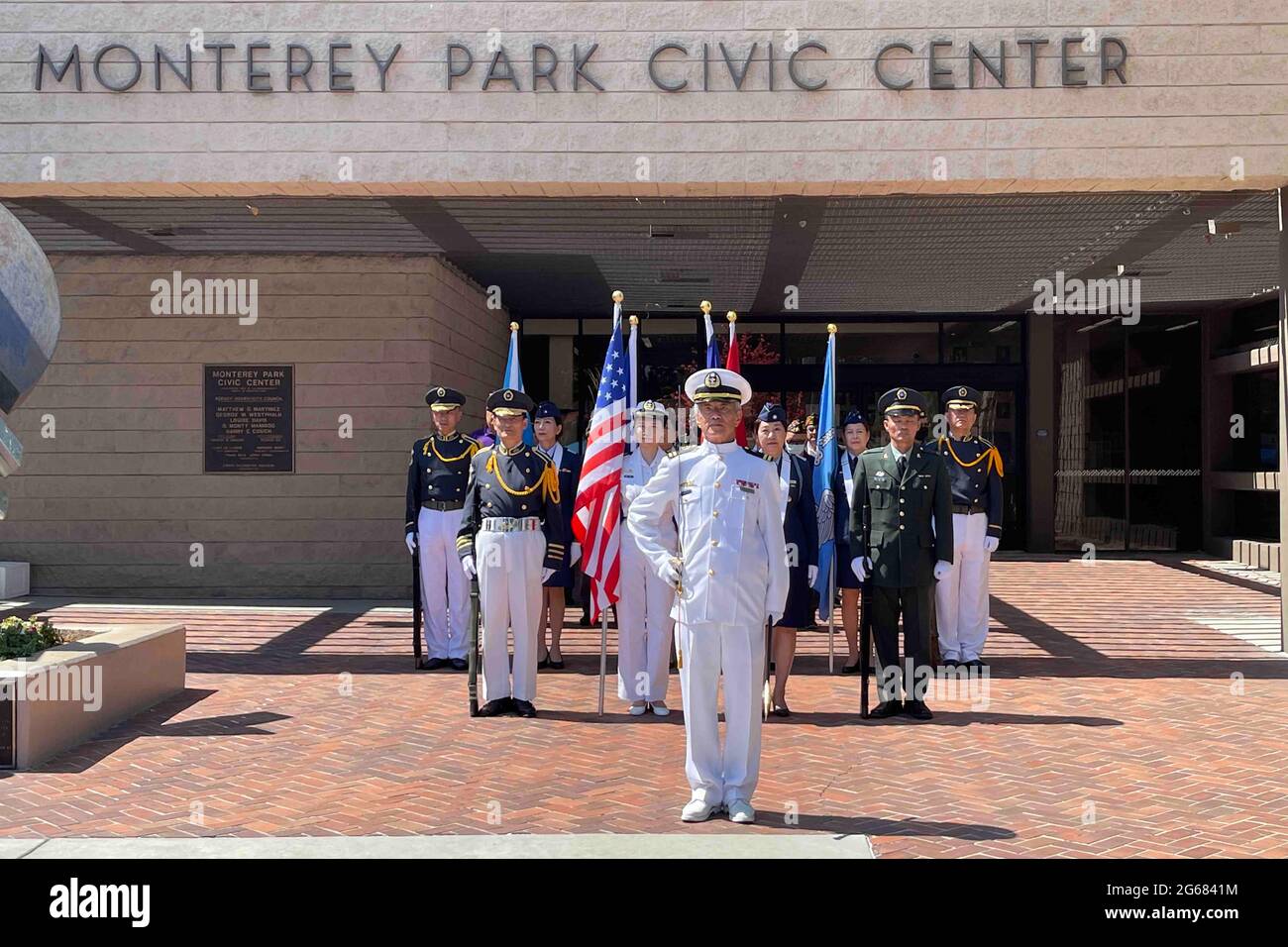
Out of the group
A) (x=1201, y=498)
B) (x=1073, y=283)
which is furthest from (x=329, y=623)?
(x=1201, y=498)

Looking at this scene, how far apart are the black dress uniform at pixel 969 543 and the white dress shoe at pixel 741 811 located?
4312 mm

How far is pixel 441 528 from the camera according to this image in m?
9.68

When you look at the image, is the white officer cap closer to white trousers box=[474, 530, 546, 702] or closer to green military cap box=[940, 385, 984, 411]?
white trousers box=[474, 530, 546, 702]

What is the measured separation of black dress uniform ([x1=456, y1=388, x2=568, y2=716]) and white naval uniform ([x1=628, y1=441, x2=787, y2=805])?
221cm

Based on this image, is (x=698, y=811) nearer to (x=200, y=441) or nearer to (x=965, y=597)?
(x=965, y=597)

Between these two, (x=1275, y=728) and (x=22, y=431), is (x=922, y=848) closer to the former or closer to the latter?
(x=1275, y=728)

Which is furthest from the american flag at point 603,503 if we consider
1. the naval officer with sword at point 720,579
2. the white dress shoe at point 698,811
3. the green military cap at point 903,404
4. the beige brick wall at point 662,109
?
the white dress shoe at point 698,811

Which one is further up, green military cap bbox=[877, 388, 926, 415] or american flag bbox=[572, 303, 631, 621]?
green military cap bbox=[877, 388, 926, 415]

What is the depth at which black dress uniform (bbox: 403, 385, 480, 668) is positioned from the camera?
9648 mm

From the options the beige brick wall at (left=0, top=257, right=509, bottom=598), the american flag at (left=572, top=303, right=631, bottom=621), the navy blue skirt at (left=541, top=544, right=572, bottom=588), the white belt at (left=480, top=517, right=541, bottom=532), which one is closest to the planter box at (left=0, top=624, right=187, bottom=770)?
the white belt at (left=480, top=517, right=541, bottom=532)

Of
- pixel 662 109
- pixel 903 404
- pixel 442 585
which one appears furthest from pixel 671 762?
pixel 662 109

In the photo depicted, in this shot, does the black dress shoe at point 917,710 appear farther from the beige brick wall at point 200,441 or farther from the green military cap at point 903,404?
the beige brick wall at point 200,441

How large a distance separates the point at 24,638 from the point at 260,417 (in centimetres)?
686

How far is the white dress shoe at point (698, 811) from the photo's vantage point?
5371 millimetres
